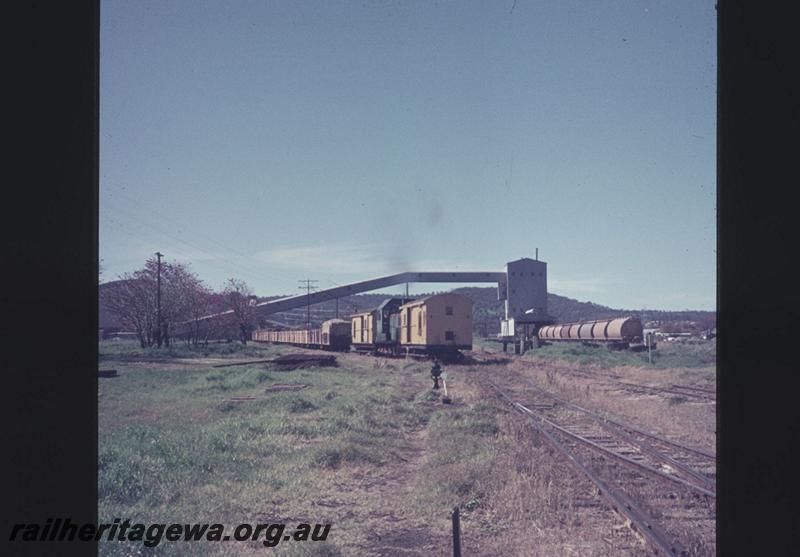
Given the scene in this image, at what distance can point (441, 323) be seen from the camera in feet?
114

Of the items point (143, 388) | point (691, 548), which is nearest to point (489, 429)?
point (691, 548)

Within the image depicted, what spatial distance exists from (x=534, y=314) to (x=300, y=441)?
42.8 metres

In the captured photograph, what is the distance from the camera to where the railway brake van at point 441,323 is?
3431 cm

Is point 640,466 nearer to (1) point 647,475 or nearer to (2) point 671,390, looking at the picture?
(1) point 647,475

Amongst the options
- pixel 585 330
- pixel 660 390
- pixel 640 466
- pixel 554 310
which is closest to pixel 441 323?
pixel 660 390

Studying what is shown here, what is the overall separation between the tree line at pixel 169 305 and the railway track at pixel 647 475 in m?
35.6

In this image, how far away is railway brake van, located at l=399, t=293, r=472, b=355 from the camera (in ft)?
113

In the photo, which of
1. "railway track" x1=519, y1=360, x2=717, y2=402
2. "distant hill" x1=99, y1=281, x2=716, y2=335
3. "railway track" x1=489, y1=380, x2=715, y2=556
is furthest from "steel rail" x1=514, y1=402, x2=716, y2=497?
"distant hill" x1=99, y1=281, x2=716, y2=335

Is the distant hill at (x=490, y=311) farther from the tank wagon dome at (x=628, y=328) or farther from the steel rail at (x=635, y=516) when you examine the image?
the steel rail at (x=635, y=516)

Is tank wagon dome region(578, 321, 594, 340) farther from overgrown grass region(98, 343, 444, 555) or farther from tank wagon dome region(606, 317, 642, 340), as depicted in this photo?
overgrown grass region(98, 343, 444, 555)

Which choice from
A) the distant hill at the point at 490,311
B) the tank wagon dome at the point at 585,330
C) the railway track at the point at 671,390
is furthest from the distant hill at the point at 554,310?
the railway track at the point at 671,390

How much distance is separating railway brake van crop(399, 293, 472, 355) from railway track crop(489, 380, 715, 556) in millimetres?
18492
